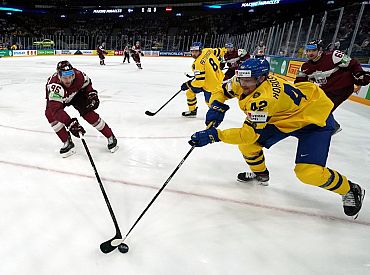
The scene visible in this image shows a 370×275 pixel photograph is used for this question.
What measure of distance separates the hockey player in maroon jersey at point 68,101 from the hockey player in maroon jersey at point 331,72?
2.37 m

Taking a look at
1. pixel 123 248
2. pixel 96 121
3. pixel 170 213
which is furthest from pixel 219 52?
pixel 123 248

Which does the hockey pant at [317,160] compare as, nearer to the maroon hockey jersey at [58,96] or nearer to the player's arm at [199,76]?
the maroon hockey jersey at [58,96]

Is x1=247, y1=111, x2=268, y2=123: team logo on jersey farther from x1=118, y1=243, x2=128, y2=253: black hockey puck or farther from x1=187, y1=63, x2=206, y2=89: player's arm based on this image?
x1=187, y1=63, x2=206, y2=89: player's arm

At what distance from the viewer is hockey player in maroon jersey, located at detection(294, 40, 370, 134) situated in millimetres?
3258

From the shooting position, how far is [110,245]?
1.52m

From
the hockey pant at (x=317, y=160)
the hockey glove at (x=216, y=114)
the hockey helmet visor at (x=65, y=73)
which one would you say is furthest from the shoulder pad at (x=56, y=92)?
the hockey pant at (x=317, y=160)

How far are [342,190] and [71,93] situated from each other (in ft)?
7.52

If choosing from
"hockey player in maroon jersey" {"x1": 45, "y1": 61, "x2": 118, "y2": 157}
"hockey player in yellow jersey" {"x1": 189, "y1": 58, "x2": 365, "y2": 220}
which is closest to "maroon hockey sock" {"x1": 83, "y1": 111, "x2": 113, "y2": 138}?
"hockey player in maroon jersey" {"x1": 45, "y1": 61, "x2": 118, "y2": 157}

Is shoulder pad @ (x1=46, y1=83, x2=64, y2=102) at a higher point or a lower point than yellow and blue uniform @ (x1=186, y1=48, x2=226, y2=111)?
lower

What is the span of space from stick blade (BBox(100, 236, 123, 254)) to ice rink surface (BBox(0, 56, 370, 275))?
0.03 metres

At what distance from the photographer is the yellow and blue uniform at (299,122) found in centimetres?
171

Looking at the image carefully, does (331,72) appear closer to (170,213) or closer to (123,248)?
(170,213)

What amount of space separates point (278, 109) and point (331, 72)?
2.00 meters

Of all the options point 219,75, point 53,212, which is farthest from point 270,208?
point 219,75
